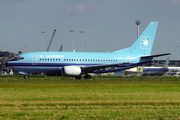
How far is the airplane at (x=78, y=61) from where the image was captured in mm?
46281

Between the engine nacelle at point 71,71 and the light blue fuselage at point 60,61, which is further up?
the light blue fuselage at point 60,61

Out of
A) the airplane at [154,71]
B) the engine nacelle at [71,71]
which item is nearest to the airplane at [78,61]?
the engine nacelle at [71,71]

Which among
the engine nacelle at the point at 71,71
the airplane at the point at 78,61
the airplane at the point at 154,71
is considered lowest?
the airplane at the point at 154,71

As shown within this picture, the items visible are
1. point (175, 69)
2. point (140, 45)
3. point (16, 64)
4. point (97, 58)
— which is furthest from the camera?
point (175, 69)

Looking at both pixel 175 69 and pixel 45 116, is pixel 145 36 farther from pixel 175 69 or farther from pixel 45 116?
pixel 175 69

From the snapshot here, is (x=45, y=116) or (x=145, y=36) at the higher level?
(x=145, y=36)

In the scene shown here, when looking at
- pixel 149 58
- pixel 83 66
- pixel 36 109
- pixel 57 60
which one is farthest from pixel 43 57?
pixel 36 109

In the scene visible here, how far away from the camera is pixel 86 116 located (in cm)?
1394

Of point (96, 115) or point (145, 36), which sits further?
point (145, 36)

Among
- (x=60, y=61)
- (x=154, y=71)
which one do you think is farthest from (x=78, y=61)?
(x=154, y=71)

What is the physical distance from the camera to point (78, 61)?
1913 inches

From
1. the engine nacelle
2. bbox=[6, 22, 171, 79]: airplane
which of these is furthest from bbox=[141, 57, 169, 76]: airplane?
the engine nacelle

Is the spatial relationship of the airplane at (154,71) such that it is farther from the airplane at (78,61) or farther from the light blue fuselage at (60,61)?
the light blue fuselage at (60,61)

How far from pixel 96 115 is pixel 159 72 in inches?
3292
